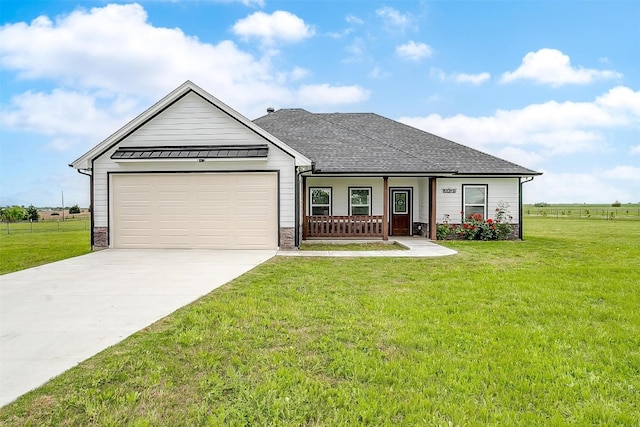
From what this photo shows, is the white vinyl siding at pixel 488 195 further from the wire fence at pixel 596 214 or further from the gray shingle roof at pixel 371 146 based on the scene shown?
the wire fence at pixel 596 214

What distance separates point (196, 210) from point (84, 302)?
664 centimetres

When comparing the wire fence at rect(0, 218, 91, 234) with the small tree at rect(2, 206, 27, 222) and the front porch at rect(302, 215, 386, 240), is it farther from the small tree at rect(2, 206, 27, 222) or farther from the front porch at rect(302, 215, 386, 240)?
the front porch at rect(302, 215, 386, 240)

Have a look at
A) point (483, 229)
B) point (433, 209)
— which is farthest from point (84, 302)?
point (483, 229)

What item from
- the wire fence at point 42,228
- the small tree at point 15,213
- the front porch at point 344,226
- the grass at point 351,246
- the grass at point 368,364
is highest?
the small tree at point 15,213

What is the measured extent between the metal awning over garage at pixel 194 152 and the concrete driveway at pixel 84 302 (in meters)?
3.28

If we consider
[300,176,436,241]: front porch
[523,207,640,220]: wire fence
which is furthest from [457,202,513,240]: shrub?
[523,207,640,220]: wire fence

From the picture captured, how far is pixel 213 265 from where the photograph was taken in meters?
8.92

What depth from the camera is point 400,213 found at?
16.5 meters

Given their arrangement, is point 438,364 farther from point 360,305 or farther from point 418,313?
point 360,305

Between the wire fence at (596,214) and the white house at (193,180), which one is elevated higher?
the white house at (193,180)

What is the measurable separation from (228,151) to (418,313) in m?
8.82

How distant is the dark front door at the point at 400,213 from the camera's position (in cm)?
1641

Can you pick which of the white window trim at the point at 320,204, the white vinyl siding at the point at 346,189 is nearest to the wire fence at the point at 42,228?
the white window trim at the point at 320,204

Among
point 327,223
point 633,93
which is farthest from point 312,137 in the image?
point 633,93
